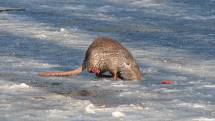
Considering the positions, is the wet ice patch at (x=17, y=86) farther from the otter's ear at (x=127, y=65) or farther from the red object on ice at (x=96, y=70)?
the otter's ear at (x=127, y=65)

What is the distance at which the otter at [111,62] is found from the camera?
415 inches

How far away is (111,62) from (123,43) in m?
4.16

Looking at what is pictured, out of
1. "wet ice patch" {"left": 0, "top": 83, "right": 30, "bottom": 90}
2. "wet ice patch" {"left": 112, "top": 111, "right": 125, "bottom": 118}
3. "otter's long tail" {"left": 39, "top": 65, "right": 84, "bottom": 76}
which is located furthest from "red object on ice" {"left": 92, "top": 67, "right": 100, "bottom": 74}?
"wet ice patch" {"left": 112, "top": 111, "right": 125, "bottom": 118}

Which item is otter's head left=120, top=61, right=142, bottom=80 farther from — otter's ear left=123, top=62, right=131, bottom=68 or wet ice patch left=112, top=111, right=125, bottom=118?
wet ice patch left=112, top=111, right=125, bottom=118

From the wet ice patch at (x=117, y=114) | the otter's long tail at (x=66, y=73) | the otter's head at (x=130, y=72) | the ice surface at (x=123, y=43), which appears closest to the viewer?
the wet ice patch at (x=117, y=114)

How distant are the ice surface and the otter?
14 centimetres

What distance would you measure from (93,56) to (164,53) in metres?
2.73

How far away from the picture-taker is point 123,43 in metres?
14.7

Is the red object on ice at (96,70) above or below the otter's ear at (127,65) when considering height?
below

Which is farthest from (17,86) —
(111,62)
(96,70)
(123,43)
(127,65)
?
(123,43)

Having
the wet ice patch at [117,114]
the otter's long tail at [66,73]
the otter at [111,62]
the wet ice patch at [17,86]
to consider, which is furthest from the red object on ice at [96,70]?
the wet ice patch at [117,114]

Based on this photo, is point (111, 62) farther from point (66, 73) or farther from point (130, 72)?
point (66, 73)

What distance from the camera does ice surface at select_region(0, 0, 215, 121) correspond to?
857 centimetres

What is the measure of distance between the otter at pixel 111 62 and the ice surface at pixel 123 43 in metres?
0.14
